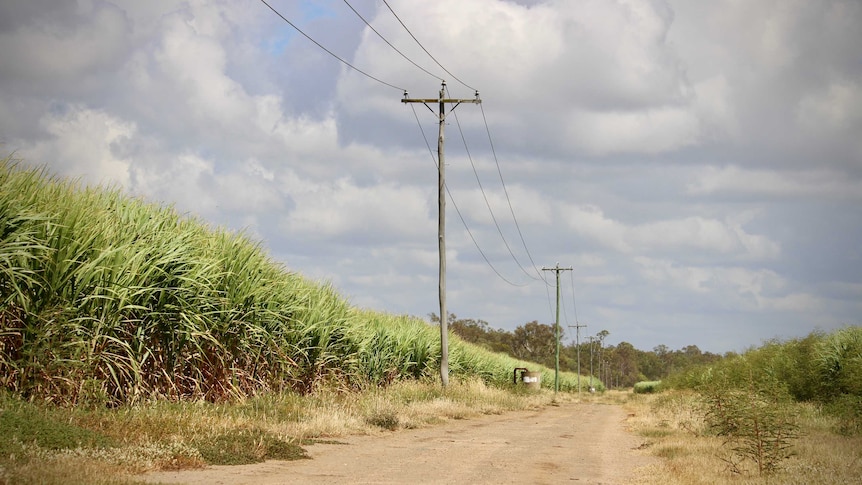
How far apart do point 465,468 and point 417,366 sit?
1974cm

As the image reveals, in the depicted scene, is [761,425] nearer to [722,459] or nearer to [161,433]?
[722,459]

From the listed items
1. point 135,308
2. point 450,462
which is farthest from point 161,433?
point 450,462

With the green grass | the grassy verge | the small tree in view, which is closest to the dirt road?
the grassy verge


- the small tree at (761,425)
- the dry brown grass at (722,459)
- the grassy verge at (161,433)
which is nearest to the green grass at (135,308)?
the grassy verge at (161,433)

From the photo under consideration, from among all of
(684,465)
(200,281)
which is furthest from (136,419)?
(684,465)

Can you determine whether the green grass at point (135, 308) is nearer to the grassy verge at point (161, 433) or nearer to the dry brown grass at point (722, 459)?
the grassy verge at point (161, 433)

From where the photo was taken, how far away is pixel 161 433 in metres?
10.5

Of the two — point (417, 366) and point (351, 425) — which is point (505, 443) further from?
point (417, 366)

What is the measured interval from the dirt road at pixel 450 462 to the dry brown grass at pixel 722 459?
0.50 m

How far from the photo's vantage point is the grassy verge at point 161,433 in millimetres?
7902

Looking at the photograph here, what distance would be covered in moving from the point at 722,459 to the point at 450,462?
4.01 m

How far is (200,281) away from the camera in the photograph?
1450 cm

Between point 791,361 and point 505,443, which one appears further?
point 791,361

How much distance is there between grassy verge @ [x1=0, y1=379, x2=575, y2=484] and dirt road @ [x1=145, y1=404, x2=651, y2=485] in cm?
34
